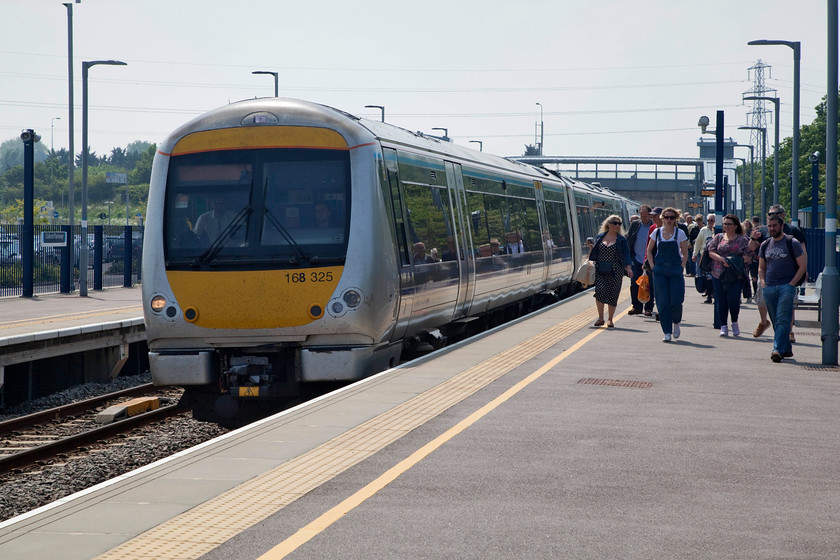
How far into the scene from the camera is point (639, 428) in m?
8.45

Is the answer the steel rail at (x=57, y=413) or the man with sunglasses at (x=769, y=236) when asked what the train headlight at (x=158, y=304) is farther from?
the man with sunglasses at (x=769, y=236)

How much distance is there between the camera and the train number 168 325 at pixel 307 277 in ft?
35.8

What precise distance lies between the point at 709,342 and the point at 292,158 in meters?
6.78

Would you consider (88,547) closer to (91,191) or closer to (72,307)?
(72,307)

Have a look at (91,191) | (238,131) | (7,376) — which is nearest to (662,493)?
(238,131)

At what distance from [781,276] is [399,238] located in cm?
456

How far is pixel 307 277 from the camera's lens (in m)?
10.9

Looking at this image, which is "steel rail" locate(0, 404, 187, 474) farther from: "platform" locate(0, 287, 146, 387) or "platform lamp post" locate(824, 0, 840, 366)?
"platform lamp post" locate(824, 0, 840, 366)

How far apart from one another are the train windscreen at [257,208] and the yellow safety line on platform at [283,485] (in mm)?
1981

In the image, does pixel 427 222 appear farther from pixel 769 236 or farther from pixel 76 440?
pixel 76 440

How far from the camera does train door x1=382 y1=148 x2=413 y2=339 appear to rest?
12.1 meters

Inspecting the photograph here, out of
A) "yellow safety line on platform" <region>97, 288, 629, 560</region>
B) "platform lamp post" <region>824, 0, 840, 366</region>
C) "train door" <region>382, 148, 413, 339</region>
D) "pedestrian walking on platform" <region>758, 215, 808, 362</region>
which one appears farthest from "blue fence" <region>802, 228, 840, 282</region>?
"yellow safety line on platform" <region>97, 288, 629, 560</region>

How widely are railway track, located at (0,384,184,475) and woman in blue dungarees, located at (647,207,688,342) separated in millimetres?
6358

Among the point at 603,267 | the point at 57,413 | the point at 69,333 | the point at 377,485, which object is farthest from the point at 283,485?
the point at 603,267
